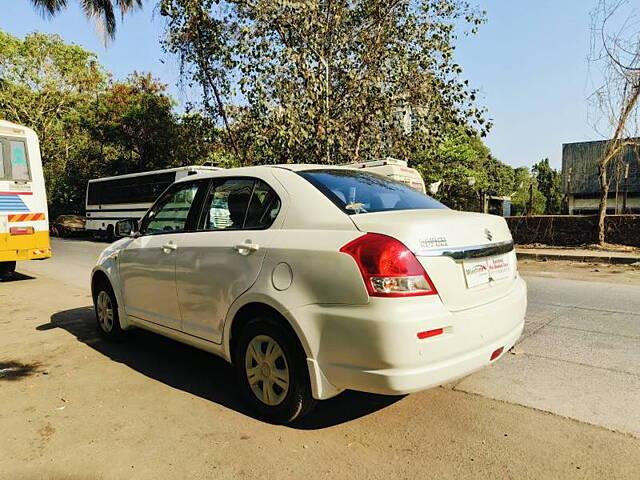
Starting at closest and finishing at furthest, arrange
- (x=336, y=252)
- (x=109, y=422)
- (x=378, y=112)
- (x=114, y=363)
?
(x=336, y=252) < (x=109, y=422) < (x=114, y=363) < (x=378, y=112)

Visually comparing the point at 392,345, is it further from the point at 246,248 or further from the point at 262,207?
the point at 262,207

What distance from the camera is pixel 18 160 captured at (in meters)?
9.62

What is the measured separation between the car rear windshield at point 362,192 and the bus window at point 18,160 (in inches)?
333

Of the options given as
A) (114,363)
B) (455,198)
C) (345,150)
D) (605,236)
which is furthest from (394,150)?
(455,198)

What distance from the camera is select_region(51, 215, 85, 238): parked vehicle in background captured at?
27.9 meters

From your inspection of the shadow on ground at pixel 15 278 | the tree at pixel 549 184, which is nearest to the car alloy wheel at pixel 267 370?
the shadow on ground at pixel 15 278

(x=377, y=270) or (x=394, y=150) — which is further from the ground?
(x=394, y=150)

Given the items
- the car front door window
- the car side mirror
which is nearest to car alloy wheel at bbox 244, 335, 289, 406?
the car front door window

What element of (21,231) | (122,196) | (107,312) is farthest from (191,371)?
(122,196)

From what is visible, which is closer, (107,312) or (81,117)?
(107,312)

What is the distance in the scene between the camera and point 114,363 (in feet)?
14.6

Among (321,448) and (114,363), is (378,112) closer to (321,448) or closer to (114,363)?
(114,363)

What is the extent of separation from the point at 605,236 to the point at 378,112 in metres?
8.32

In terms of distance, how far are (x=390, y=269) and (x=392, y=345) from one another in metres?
0.40
